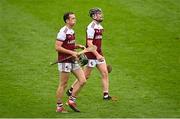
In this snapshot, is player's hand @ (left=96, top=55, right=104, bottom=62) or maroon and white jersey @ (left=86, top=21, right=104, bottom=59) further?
maroon and white jersey @ (left=86, top=21, right=104, bottom=59)

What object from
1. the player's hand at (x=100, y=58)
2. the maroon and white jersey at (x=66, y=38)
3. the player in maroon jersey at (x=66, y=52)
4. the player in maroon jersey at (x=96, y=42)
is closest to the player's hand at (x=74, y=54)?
the player in maroon jersey at (x=66, y=52)

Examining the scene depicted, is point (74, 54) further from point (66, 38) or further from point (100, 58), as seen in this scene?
point (100, 58)

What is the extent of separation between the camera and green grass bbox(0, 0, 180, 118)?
1427 centimetres

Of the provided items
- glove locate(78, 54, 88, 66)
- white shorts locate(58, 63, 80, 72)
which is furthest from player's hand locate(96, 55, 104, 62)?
white shorts locate(58, 63, 80, 72)

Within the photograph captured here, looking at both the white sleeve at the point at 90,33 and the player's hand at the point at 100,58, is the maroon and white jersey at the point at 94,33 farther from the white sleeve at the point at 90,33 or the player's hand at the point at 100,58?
the player's hand at the point at 100,58

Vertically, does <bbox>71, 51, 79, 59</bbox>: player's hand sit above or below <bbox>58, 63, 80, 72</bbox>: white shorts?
above

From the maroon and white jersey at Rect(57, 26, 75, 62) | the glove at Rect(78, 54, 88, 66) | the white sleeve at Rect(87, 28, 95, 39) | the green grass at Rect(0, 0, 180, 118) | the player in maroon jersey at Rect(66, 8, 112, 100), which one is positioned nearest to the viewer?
the maroon and white jersey at Rect(57, 26, 75, 62)

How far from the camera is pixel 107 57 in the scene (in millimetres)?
18438

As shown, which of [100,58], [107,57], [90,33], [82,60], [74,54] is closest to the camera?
[74,54]

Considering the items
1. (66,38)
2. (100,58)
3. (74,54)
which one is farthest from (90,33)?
(74,54)

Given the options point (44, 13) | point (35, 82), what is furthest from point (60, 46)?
point (44, 13)

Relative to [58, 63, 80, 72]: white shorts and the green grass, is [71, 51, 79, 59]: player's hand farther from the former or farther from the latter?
the green grass

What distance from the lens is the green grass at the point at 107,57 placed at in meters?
14.3

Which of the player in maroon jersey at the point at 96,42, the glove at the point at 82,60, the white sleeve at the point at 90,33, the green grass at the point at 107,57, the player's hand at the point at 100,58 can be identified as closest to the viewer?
the glove at the point at 82,60
